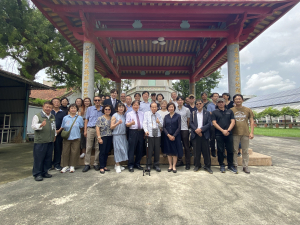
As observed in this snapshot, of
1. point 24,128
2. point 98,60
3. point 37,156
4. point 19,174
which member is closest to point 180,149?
point 37,156

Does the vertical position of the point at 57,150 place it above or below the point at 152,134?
below

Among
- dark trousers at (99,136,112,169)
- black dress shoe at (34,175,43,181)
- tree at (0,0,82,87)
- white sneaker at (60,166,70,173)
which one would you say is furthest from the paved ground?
tree at (0,0,82,87)

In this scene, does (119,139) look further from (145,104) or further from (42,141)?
(42,141)

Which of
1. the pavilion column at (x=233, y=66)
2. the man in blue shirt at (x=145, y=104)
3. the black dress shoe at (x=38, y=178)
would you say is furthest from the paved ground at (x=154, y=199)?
the pavilion column at (x=233, y=66)

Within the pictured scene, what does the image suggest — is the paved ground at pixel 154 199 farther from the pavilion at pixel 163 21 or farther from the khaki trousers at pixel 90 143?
the pavilion at pixel 163 21

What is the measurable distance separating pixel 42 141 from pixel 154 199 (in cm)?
244

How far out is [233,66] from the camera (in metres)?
5.20

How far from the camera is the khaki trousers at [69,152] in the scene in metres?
3.64

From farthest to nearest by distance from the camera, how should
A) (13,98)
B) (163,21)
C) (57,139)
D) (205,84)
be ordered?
(205,84) → (13,98) → (163,21) → (57,139)

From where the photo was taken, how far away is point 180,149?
12.2 ft

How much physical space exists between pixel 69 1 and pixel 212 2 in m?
3.77

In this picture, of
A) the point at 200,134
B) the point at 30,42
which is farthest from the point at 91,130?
the point at 30,42

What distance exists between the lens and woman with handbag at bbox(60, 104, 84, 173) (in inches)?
141

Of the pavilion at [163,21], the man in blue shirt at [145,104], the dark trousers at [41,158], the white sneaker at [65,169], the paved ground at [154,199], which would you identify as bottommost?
the paved ground at [154,199]
